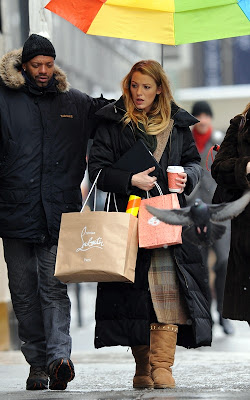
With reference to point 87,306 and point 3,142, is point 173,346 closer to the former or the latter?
point 3,142

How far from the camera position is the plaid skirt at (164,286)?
658 centimetres

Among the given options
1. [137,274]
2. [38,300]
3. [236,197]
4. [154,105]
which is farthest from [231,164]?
[38,300]

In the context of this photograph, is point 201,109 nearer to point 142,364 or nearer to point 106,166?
point 106,166

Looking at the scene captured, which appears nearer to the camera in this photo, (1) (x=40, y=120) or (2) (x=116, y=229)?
(2) (x=116, y=229)

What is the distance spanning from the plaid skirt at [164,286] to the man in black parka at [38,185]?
2.14 ft

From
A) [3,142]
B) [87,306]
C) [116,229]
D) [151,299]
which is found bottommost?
[87,306]

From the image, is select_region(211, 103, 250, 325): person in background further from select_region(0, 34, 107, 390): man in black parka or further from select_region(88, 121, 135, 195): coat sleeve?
select_region(0, 34, 107, 390): man in black parka

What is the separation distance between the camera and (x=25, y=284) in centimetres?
691

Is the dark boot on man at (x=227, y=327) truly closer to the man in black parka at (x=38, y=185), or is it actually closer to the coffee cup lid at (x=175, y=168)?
the man in black parka at (x=38, y=185)

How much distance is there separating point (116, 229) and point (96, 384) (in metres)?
1.48

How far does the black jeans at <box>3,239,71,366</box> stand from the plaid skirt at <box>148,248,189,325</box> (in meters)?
0.65

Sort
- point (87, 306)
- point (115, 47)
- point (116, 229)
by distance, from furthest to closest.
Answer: point (115, 47) < point (87, 306) < point (116, 229)

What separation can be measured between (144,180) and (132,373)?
210cm

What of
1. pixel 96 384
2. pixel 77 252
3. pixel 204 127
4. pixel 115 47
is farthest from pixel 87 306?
pixel 115 47
